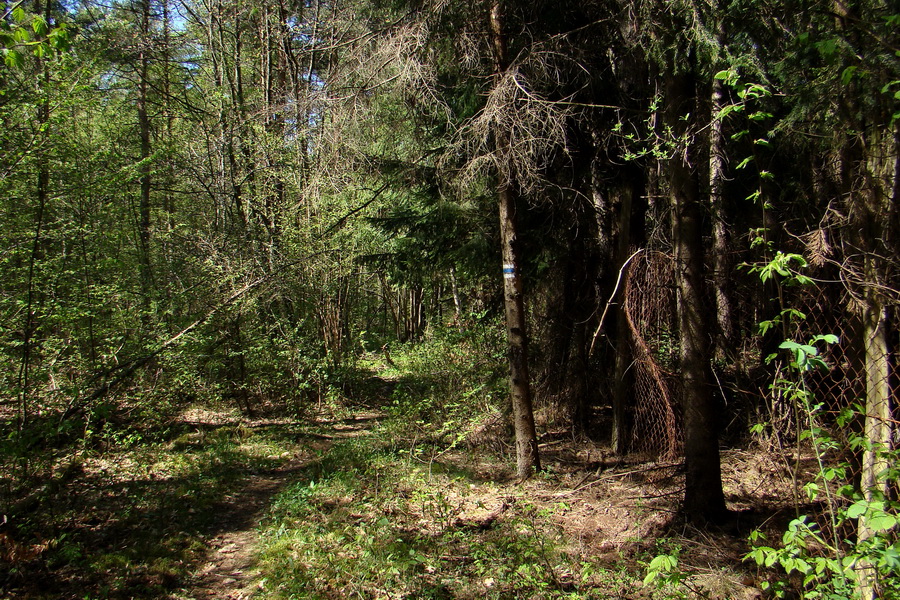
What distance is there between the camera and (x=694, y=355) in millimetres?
4316

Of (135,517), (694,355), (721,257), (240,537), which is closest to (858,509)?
(694,355)

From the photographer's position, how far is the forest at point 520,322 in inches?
128

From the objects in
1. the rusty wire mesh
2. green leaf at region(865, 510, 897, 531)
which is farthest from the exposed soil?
green leaf at region(865, 510, 897, 531)

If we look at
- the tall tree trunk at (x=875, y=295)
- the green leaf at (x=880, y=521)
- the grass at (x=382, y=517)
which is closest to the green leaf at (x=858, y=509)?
the green leaf at (x=880, y=521)

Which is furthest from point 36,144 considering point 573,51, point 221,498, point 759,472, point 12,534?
point 759,472

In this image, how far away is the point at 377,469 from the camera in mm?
6820

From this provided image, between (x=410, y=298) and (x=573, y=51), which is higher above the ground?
(x=573, y=51)

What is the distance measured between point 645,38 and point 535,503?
4.92 metres

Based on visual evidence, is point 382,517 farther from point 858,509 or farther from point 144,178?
point 144,178

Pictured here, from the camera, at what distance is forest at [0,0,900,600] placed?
3242 millimetres

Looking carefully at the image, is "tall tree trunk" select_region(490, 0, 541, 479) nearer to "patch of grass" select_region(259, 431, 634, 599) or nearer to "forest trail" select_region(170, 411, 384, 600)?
"patch of grass" select_region(259, 431, 634, 599)

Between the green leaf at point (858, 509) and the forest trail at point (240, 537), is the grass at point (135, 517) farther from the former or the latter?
the green leaf at point (858, 509)

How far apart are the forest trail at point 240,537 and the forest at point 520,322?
1.8 inches

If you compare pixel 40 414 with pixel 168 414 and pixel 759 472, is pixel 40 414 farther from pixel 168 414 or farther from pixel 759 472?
pixel 759 472
